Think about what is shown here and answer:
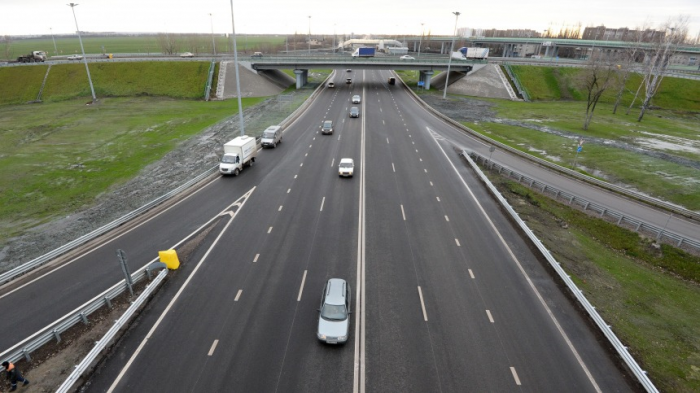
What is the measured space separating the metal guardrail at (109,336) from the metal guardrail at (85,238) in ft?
23.2

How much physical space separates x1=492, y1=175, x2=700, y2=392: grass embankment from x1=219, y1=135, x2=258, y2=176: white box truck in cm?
2493

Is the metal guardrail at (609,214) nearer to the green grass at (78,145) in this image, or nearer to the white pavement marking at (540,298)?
the white pavement marking at (540,298)

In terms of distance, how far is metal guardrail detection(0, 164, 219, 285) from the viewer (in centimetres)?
1795

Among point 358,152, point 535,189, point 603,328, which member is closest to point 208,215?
point 358,152

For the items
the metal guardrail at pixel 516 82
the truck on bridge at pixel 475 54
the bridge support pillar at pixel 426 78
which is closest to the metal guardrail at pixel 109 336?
the bridge support pillar at pixel 426 78

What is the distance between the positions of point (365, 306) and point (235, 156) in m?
21.3

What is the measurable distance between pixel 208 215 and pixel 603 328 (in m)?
24.7

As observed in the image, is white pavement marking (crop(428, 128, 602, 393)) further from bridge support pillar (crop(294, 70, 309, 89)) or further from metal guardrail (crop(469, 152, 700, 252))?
bridge support pillar (crop(294, 70, 309, 89))

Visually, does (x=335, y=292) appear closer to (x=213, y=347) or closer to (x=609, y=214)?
(x=213, y=347)

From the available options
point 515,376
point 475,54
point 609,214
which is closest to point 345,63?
point 475,54

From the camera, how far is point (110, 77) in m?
74.4

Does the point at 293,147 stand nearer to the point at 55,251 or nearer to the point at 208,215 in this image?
the point at 208,215

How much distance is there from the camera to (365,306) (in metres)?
16.8

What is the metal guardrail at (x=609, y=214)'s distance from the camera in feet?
73.0
